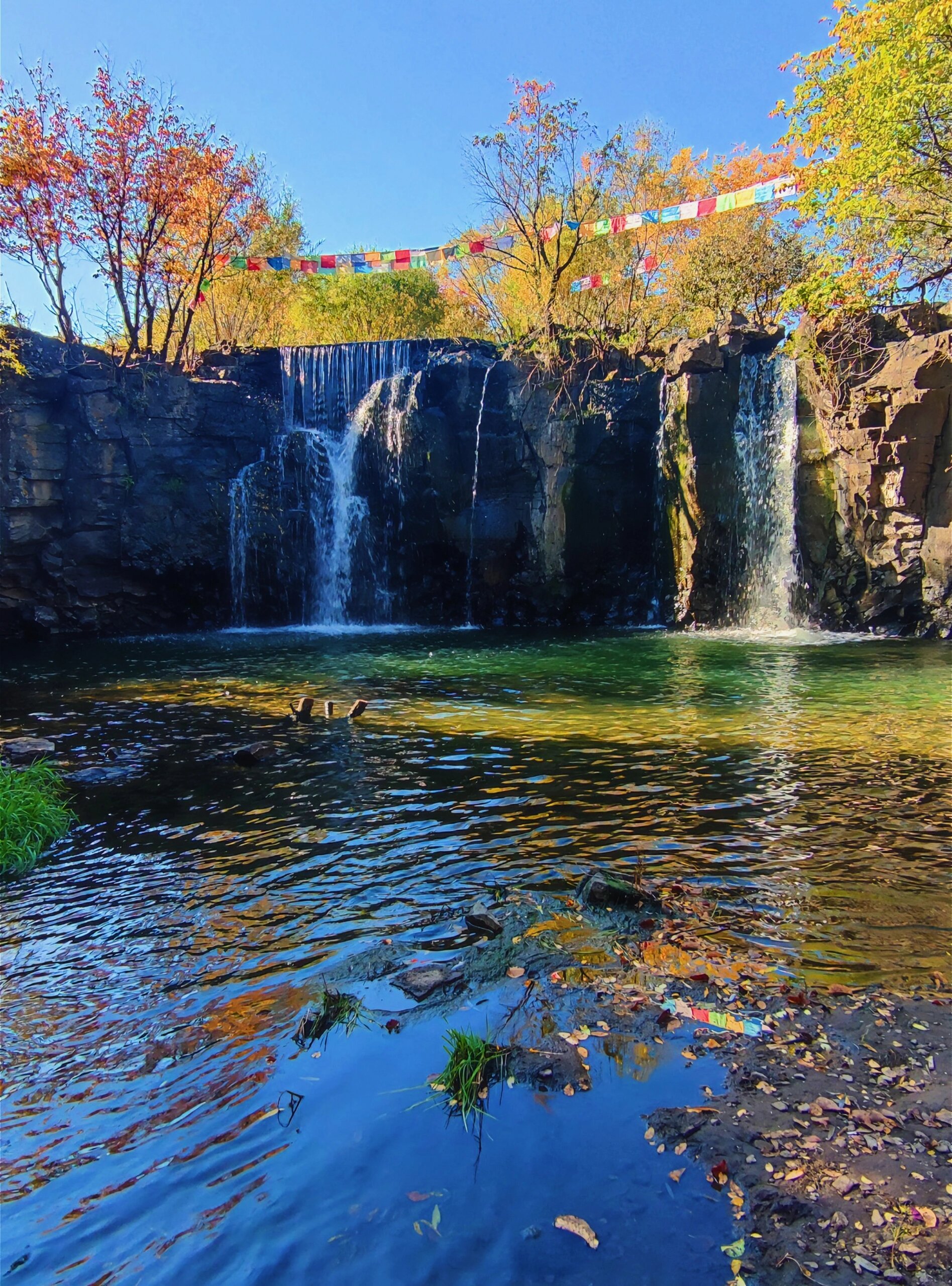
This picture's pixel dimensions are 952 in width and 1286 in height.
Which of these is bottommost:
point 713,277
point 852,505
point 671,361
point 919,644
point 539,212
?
point 919,644

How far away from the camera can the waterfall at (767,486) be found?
19.5m

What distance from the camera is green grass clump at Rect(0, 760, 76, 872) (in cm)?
643

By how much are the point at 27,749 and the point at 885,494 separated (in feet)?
55.3

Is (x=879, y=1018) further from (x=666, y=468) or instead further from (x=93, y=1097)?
(x=666, y=468)

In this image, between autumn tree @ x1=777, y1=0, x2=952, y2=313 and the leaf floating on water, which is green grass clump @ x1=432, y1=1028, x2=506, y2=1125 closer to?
the leaf floating on water

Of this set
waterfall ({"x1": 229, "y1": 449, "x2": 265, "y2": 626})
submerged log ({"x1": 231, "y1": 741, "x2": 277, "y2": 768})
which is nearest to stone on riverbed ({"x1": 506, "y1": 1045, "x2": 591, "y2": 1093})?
submerged log ({"x1": 231, "y1": 741, "x2": 277, "y2": 768})

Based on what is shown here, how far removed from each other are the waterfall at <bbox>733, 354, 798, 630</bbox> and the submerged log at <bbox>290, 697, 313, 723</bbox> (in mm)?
12834

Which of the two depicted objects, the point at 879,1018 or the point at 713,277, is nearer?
the point at 879,1018

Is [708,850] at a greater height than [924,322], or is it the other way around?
[924,322]

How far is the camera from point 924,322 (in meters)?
18.1

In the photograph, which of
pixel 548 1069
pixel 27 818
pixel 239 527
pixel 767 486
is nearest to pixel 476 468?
pixel 239 527

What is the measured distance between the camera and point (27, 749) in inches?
355

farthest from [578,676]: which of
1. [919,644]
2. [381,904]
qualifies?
[381,904]

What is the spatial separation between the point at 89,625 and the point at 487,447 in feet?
38.3
